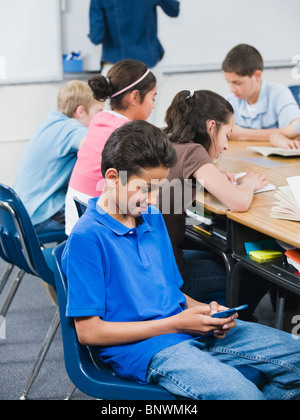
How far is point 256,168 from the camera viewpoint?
2.41 m

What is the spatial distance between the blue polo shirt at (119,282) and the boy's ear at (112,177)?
0.21 feet

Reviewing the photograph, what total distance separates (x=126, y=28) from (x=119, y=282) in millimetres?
3284

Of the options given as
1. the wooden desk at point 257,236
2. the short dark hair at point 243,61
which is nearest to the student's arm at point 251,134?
the short dark hair at point 243,61

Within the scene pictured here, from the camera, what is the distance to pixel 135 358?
49.3 inches

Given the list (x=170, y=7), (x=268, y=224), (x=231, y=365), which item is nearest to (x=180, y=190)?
(x=268, y=224)

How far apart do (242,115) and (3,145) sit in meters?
1.89

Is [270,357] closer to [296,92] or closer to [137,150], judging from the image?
[137,150]

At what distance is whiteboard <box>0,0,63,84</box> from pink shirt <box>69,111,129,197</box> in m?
2.19

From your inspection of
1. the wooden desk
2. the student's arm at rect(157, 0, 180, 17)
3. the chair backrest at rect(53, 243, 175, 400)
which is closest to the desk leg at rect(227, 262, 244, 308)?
the wooden desk

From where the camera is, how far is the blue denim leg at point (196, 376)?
1145mm

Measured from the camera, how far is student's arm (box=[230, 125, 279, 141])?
3.04 m

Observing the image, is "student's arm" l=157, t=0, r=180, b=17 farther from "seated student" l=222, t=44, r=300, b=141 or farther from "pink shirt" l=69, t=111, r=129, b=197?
"pink shirt" l=69, t=111, r=129, b=197
